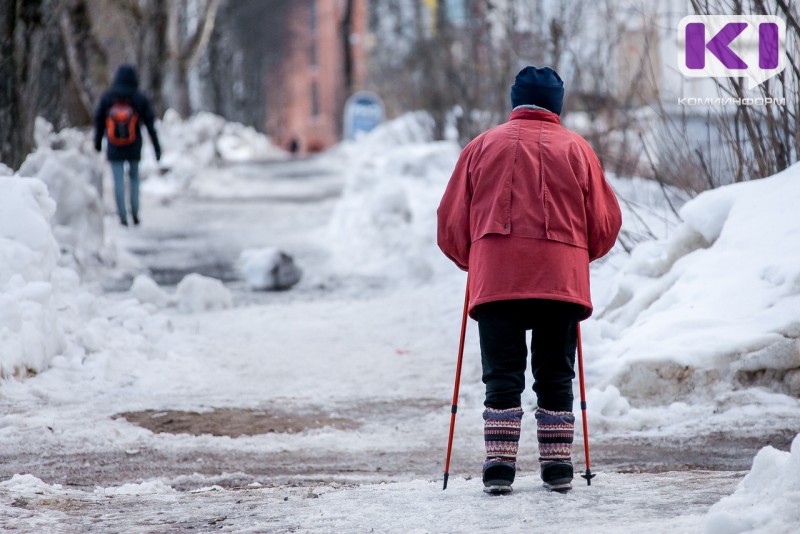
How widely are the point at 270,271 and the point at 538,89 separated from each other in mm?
7477

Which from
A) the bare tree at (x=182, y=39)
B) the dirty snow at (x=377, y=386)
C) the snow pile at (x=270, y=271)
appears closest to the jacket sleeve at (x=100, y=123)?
the dirty snow at (x=377, y=386)

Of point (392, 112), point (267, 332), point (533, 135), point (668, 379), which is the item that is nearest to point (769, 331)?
point (668, 379)

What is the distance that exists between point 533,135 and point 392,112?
46786mm

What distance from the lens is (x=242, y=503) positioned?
15.7ft

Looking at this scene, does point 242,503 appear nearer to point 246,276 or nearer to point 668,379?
point 668,379

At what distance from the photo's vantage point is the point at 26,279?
26.5 ft

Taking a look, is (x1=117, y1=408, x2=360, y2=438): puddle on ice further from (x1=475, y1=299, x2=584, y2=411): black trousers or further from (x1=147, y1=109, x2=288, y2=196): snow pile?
(x1=147, y1=109, x2=288, y2=196): snow pile

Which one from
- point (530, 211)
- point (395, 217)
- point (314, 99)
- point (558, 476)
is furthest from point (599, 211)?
point (314, 99)

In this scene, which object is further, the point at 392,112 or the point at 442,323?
the point at 392,112

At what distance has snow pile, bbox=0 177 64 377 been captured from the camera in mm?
7371

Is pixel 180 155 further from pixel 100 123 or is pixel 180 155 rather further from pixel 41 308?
pixel 41 308

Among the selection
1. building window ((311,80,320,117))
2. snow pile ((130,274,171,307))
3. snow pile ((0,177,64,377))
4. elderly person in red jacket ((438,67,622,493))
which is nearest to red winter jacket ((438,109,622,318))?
elderly person in red jacket ((438,67,622,493))

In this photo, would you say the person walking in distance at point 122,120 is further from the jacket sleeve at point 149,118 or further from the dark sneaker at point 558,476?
the dark sneaker at point 558,476

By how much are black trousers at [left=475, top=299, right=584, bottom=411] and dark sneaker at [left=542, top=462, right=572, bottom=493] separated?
0.79ft
